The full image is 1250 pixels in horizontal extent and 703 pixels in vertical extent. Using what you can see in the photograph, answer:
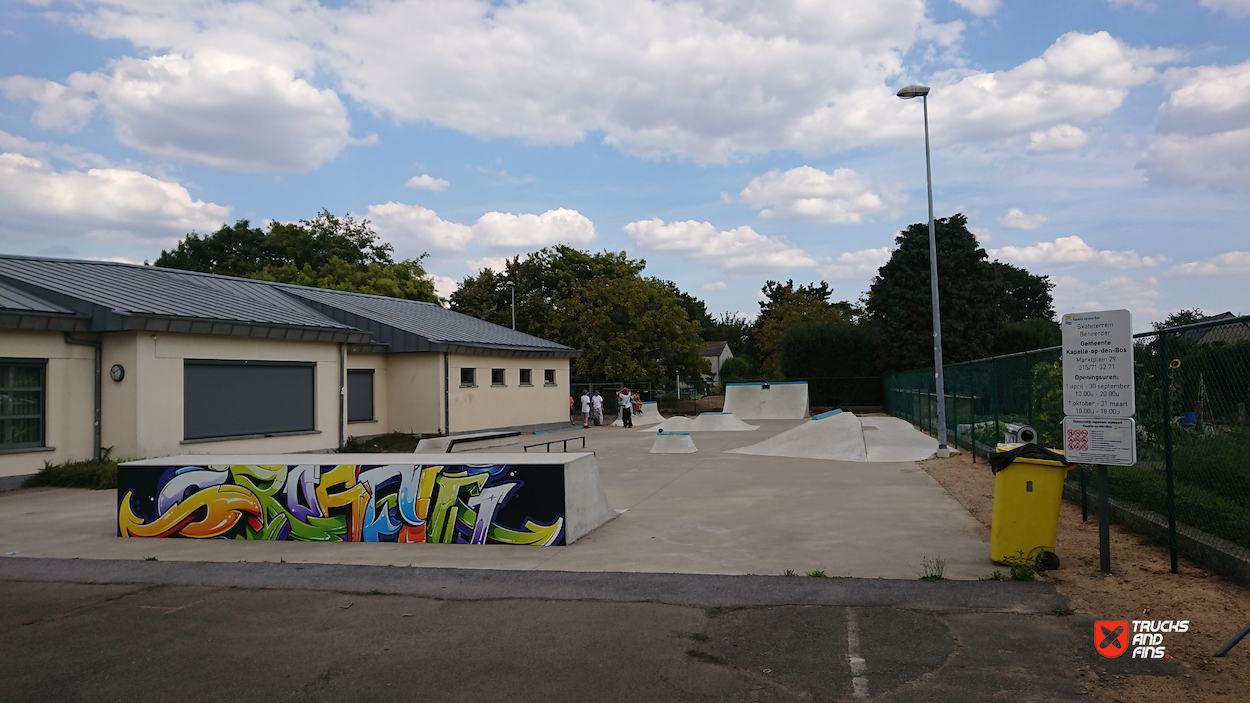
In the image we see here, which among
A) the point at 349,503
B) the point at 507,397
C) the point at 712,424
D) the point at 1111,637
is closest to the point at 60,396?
Answer: the point at 349,503

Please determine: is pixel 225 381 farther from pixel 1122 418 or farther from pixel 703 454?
pixel 1122 418

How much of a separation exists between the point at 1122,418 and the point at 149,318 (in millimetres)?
15355

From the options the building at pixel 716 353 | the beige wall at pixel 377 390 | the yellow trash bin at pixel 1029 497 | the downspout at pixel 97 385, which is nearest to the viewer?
the yellow trash bin at pixel 1029 497

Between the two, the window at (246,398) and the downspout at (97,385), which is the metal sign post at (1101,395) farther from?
the downspout at (97,385)

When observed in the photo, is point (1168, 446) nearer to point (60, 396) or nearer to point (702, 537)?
point (702, 537)

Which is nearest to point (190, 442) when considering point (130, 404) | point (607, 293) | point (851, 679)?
point (130, 404)

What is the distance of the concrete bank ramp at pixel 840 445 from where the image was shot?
55.2ft

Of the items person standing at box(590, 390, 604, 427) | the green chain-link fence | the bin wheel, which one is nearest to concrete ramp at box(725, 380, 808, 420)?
person standing at box(590, 390, 604, 427)

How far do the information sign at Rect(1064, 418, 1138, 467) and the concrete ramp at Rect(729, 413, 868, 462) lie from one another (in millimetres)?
9938

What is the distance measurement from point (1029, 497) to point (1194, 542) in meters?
1.30

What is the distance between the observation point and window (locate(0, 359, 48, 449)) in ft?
45.5

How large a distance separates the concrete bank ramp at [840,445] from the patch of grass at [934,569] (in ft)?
30.9

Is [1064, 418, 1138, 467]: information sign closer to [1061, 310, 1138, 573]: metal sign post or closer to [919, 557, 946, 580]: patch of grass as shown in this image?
[1061, 310, 1138, 573]: metal sign post

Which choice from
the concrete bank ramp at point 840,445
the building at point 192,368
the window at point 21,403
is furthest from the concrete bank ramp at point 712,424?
the window at point 21,403
